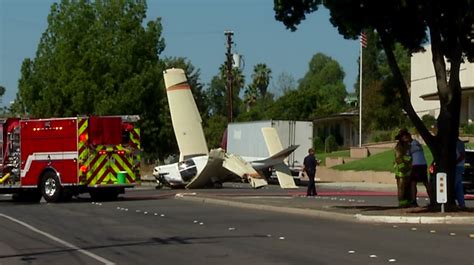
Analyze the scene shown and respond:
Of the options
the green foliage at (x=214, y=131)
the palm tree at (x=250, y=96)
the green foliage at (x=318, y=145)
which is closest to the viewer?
the green foliage at (x=318, y=145)

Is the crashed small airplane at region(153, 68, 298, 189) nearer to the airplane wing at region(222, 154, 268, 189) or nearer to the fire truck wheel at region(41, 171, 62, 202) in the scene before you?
the airplane wing at region(222, 154, 268, 189)

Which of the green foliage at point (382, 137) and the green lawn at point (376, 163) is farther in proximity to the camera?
the green foliage at point (382, 137)

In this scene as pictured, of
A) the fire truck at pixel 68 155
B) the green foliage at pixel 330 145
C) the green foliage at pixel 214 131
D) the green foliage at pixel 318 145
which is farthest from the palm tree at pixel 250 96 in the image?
the fire truck at pixel 68 155

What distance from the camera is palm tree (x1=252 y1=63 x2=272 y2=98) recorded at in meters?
110

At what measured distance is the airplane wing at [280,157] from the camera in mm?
37000

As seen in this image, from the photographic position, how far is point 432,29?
1958 cm

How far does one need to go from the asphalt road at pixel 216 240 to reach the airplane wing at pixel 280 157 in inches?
546

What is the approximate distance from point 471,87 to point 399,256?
41371 millimetres

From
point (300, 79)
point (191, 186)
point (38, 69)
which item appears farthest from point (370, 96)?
point (300, 79)

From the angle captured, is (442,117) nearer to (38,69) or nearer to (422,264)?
(422,264)

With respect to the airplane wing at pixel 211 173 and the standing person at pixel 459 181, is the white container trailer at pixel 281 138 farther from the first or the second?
the standing person at pixel 459 181

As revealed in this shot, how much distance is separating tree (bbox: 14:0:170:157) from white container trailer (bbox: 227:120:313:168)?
7.95 metres

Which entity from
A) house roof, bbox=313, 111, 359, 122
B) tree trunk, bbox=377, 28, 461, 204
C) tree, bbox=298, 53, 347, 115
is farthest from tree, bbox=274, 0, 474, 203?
tree, bbox=298, 53, 347, 115

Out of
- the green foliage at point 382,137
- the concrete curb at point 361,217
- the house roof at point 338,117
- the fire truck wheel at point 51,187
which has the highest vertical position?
the house roof at point 338,117
